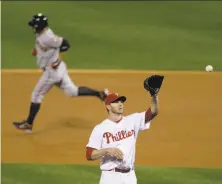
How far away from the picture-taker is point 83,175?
10531mm

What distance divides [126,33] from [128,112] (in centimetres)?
513

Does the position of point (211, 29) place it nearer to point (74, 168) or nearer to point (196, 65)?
point (196, 65)

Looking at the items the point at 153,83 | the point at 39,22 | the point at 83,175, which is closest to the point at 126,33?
the point at 39,22

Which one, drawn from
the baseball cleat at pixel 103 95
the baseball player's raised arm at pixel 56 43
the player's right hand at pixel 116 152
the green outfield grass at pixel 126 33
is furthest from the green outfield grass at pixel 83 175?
the green outfield grass at pixel 126 33

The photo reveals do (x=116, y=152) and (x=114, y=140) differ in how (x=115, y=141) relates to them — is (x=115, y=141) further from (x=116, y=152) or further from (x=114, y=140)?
(x=116, y=152)

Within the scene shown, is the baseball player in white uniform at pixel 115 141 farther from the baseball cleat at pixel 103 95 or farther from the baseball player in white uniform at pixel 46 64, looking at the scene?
the baseball cleat at pixel 103 95

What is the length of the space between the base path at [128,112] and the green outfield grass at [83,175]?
271mm

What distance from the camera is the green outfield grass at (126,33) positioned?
16.3 meters

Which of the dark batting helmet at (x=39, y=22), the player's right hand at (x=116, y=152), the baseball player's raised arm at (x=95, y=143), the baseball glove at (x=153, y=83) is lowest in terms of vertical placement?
the player's right hand at (x=116, y=152)

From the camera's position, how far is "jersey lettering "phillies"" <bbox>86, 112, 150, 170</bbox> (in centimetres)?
785

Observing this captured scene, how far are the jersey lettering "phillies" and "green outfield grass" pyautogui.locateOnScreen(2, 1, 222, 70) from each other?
778cm

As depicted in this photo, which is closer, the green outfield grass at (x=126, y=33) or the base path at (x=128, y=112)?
the base path at (x=128, y=112)

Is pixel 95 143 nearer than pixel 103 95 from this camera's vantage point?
Yes

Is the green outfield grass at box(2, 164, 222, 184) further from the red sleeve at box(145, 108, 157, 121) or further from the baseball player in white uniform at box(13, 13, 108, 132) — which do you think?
the red sleeve at box(145, 108, 157, 121)
